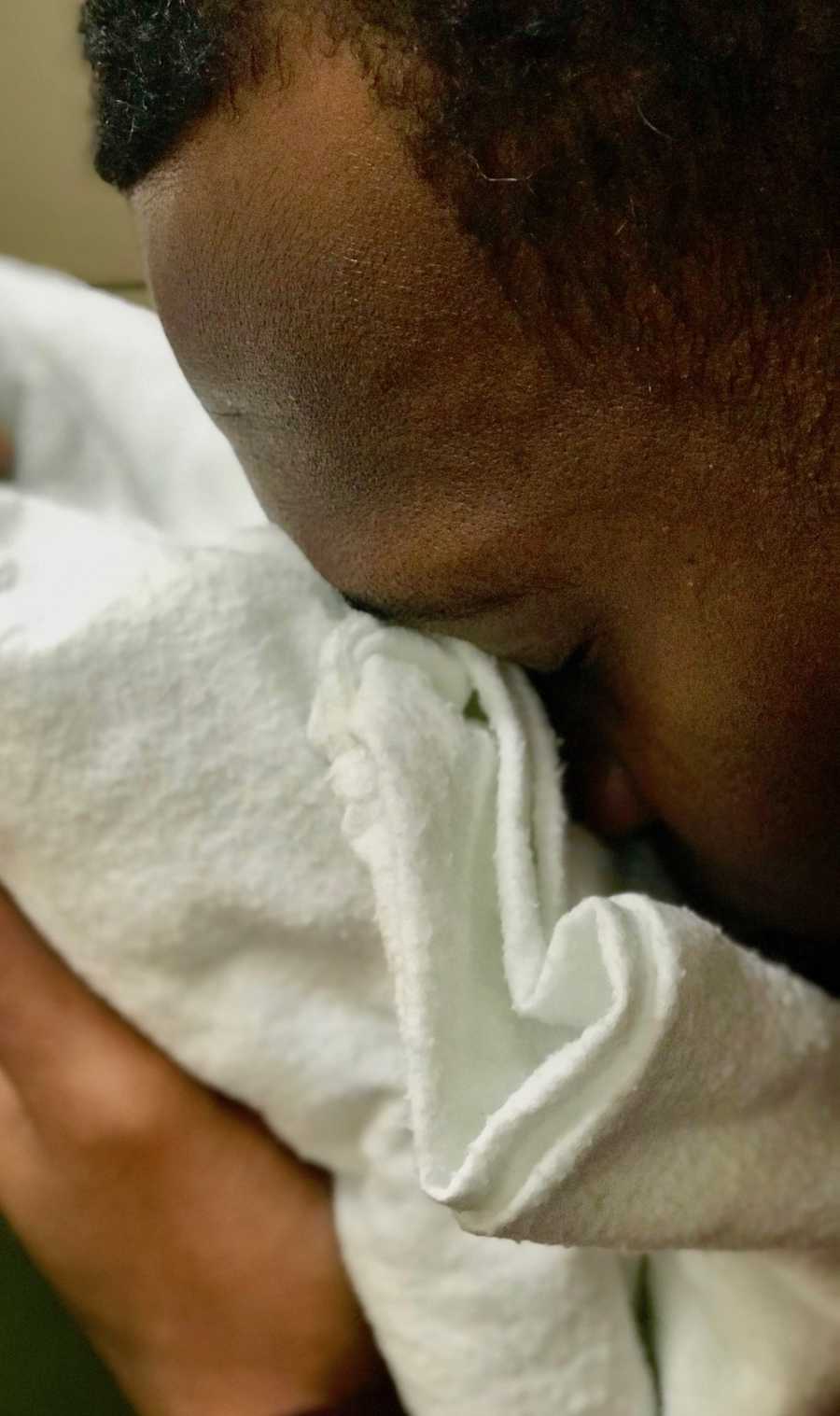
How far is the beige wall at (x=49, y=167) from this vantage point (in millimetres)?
844

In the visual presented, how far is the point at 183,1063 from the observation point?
0.48 m

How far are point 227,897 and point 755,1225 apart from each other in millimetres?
214

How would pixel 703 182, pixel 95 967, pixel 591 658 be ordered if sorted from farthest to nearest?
pixel 95 967, pixel 591 658, pixel 703 182

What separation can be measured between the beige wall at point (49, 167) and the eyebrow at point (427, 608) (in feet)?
1.92

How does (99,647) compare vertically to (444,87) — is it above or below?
below

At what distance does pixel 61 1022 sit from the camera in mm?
496

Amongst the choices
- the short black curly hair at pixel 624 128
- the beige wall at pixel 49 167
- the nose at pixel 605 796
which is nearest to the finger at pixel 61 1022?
the nose at pixel 605 796

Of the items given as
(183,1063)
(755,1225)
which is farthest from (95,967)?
(755,1225)

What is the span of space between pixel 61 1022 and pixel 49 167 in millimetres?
711

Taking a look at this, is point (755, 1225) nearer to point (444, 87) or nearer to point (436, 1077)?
point (436, 1077)

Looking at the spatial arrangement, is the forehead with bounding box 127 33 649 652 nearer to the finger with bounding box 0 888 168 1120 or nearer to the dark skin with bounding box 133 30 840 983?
the dark skin with bounding box 133 30 840 983

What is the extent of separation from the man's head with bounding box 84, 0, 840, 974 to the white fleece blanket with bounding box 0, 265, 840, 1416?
55 millimetres

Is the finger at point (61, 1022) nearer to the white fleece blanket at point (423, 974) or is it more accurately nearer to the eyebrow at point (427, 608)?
the white fleece blanket at point (423, 974)

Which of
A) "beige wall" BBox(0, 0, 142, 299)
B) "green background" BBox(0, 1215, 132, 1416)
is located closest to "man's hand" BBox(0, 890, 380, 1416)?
"green background" BBox(0, 1215, 132, 1416)
